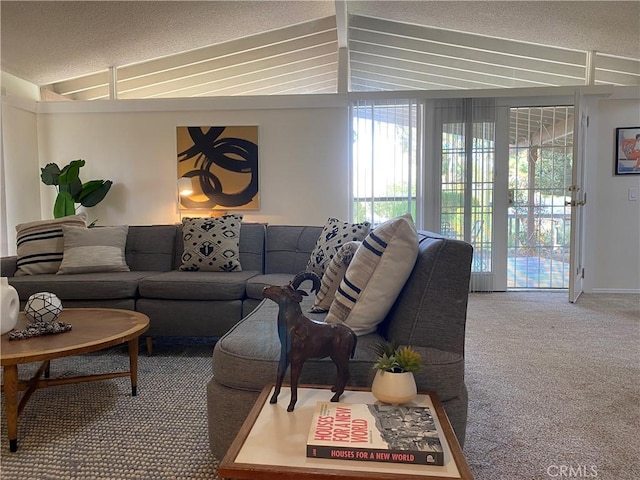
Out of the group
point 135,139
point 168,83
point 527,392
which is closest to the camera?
point 527,392

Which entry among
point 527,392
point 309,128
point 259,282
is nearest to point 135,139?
point 309,128

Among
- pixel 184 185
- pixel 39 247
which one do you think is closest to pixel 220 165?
pixel 184 185

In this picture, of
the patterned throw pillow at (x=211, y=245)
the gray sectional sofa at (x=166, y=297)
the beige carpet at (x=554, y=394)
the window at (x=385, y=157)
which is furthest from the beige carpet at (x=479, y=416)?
the window at (x=385, y=157)

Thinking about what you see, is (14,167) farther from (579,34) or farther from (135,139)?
(579,34)

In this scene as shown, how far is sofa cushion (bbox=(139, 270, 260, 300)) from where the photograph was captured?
2.64 metres

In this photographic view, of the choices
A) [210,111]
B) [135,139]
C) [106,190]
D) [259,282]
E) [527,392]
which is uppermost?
[210,111]

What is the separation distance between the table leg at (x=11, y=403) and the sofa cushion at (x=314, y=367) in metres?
0.79

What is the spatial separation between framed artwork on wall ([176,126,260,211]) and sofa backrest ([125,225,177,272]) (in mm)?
1321

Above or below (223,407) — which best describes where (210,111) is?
above

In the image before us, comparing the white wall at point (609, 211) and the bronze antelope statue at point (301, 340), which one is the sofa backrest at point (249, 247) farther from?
the white wall at point (609, 211)

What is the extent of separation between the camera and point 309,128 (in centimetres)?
454

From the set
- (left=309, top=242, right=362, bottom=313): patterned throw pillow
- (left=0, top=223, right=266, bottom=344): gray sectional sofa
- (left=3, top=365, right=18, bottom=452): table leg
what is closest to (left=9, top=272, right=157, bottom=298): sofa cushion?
(left=0, top=223, right=266, bottom=344): gray sectional sofa

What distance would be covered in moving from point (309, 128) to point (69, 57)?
2.44 metres

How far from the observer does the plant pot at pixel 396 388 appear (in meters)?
1.09
